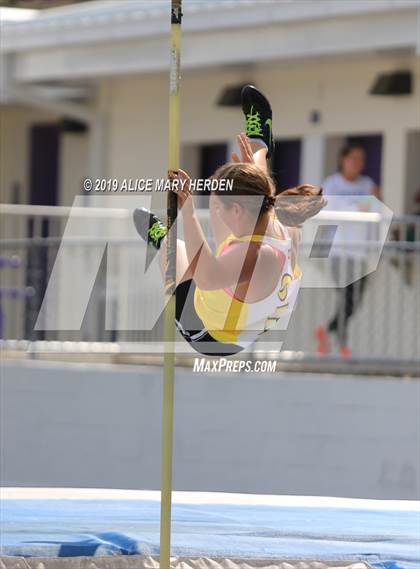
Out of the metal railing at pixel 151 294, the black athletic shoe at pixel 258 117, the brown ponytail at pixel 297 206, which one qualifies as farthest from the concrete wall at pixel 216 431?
the black athletic shoe at pixel 258 117

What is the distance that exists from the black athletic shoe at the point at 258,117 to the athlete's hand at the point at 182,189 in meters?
1.24

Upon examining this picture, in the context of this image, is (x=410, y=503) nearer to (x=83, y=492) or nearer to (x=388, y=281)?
(x=83, y=492)

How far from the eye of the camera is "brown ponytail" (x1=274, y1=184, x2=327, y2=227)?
6.02 m

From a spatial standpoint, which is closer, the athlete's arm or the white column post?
the athlete's arm

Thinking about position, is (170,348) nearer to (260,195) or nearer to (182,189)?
(182,189)

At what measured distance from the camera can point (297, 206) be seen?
6059 mm

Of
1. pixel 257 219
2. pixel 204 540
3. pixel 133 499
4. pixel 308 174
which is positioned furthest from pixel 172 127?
pixel 308 174

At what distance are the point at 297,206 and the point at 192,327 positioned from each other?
75 cm

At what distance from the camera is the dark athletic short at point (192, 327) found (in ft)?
18.2

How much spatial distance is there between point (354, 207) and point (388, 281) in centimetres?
63

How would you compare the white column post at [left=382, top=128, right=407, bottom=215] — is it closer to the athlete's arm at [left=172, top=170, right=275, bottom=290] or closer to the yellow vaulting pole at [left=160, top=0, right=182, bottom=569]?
the athlete's arm at [left=172, top=170, right=275, bottom=290]

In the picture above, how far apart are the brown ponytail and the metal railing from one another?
10.3 ft

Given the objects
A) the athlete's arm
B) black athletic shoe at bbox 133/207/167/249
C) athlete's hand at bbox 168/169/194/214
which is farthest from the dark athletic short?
athlete's hand at bbox 168/169/194/214

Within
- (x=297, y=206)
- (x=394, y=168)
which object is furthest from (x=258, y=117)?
(x=394, y=168)
